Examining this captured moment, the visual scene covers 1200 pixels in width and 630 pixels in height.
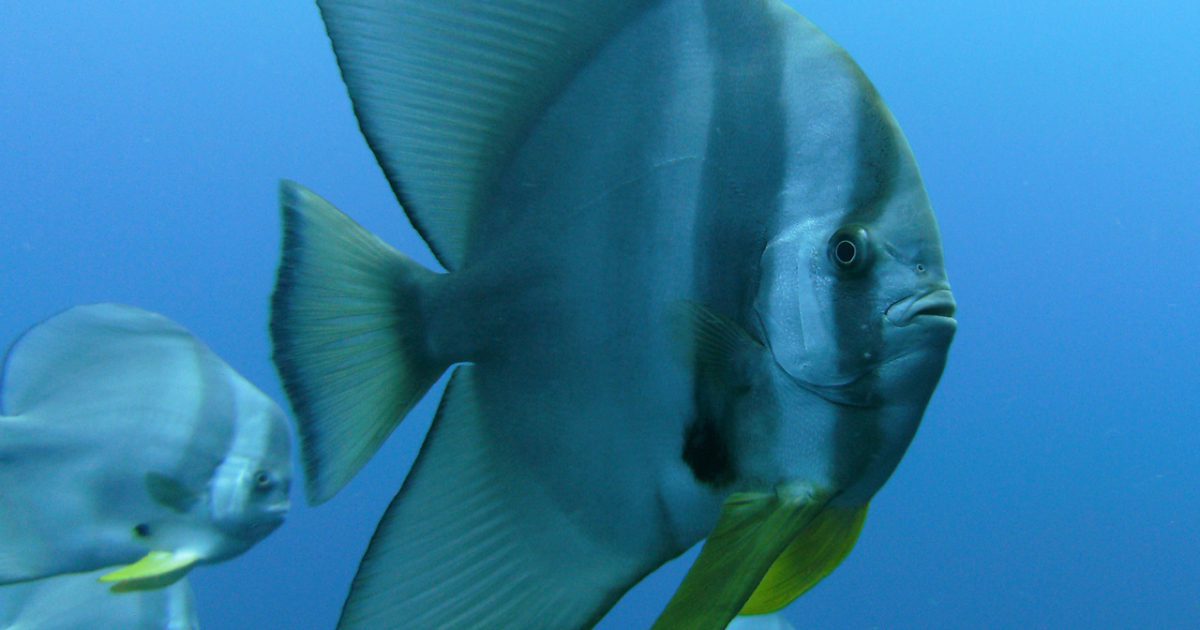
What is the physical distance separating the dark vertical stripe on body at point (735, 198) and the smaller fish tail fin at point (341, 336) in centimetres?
19

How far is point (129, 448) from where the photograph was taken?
1.26 m

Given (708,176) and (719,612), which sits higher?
(708,176)

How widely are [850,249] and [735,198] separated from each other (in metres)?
0.07

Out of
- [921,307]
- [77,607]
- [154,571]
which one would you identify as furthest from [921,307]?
[77,607]

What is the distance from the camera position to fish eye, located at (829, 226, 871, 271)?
46cm

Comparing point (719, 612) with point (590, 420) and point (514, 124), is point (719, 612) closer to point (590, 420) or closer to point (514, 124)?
point (590, 420)

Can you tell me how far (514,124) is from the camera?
554 millimetres

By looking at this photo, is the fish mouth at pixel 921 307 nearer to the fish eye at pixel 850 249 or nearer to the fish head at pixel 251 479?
the fish eye at pixel 850 249

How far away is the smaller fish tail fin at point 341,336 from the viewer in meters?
0.53

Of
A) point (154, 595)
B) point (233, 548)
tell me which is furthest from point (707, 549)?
point (154, 595)

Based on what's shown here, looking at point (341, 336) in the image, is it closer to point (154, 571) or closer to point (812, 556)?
point (812, 556)

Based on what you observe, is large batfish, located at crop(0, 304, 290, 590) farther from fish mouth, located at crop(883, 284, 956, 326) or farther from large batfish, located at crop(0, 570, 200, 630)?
fish mouth, located at crop(883, 284, 956, 326)

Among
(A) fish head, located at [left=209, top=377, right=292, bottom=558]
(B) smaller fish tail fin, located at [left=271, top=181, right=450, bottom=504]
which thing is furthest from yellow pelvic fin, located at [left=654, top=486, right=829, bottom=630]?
(A) fish head, located at [left=209, top=377, right=292, bottom=558]

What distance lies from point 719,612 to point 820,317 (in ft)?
0.54
